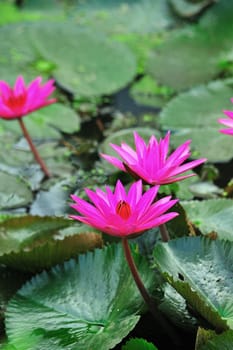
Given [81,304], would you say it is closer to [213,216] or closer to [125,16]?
[213,216]

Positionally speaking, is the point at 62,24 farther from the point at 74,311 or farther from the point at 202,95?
the point at 74,311

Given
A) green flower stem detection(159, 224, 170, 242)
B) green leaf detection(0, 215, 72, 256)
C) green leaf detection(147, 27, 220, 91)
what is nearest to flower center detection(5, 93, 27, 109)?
green leaf detection(0, 215, 72, 256)

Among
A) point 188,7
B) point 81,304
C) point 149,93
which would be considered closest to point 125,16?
point 188,7

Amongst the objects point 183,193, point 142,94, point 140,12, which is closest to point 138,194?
point 183,193

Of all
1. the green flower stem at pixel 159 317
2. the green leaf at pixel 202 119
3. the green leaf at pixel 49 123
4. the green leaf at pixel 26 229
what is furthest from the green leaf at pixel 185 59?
the green flower stem at pixel 159 317

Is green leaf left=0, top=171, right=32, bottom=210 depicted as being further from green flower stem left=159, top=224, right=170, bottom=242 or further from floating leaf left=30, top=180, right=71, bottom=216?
green flower stem left=159, top=224, right=170, bottom=242
